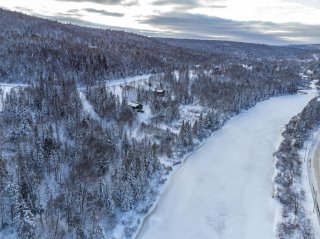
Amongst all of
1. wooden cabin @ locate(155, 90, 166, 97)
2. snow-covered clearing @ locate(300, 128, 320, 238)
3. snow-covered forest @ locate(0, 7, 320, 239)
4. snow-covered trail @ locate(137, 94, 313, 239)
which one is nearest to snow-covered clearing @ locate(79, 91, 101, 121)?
snow-covered forest @ locate(0, 7, 320, 239)

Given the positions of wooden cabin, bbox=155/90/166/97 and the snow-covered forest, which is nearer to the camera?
the snow-covered forest

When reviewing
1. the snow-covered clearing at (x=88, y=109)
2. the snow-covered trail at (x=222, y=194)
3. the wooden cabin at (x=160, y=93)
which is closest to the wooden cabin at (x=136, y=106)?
the snow-covered clearing at (x=88, y=109)

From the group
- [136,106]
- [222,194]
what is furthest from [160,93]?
[222,194]

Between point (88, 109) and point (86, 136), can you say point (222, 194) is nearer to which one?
point (86, 136)

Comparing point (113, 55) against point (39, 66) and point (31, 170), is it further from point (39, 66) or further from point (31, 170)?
point (31, 170)

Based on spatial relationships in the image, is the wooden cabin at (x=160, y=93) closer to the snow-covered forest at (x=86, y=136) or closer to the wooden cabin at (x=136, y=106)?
the snow-covered forest at (x=86, y=136)

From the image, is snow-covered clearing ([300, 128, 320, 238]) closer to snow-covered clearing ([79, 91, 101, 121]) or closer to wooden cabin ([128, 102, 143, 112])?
wooden cabin ([128, 102, 143, 112])

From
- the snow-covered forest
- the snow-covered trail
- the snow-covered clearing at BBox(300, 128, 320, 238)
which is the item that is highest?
the snow-covered forest
